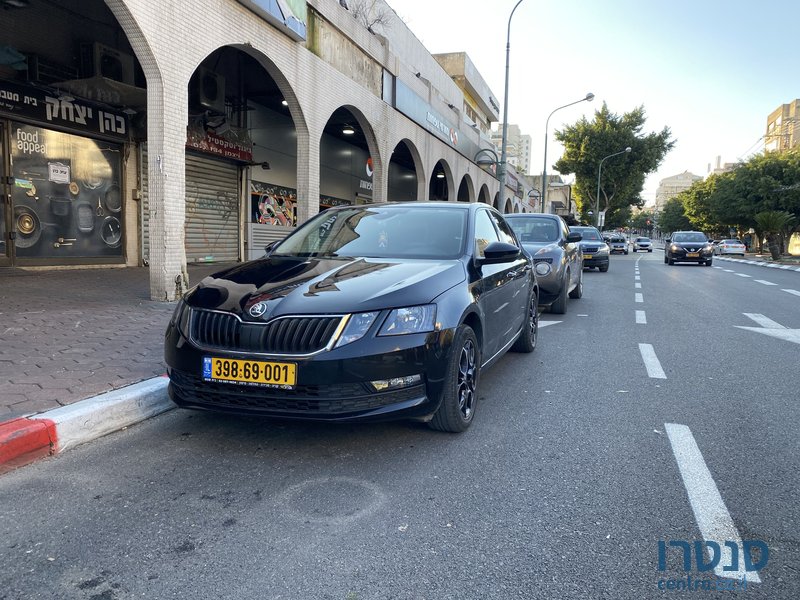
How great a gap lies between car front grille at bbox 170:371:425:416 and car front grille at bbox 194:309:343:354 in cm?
21

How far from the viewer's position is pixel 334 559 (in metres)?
2.33

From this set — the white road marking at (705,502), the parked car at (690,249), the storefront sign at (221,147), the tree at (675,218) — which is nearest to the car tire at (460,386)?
the white road marking at (705,502)

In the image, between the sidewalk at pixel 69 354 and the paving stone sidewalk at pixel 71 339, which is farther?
the paving stone sidewalk at pixel 71 339

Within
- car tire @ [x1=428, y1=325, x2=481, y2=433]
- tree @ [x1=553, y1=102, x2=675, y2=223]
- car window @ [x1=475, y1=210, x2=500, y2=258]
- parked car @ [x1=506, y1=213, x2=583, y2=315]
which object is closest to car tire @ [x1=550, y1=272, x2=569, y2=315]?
parked car @ [x1=506, y1=213, x2=583, y2=315]

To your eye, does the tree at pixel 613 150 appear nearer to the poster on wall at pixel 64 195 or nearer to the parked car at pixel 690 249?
the parked car at pixel 690 249

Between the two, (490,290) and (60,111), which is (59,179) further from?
(490,290)

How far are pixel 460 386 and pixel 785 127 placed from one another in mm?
113031

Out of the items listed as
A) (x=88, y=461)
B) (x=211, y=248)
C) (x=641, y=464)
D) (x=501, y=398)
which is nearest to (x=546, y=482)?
(x=641, y=464)

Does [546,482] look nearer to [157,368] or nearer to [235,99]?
[157,368]

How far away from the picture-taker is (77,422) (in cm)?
356

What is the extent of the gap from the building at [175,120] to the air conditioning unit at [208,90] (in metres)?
0.04

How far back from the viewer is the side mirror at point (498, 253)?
4.27 metres

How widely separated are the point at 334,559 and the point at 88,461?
1794mm

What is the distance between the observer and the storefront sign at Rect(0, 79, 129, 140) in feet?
34.0
